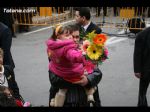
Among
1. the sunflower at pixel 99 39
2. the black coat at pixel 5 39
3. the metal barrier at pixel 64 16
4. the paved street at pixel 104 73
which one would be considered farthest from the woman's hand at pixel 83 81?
the metal barrier at pixel 64 16

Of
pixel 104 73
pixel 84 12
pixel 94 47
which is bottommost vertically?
pixel 104 73

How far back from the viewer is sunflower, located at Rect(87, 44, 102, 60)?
3.49 meters

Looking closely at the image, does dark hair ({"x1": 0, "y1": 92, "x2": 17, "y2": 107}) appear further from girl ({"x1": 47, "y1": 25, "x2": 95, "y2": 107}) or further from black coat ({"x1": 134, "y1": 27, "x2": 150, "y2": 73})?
black coat ({"x1": 134, "y1": 27, "x2": 150, "y2": 73})

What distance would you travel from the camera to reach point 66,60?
3.37 m

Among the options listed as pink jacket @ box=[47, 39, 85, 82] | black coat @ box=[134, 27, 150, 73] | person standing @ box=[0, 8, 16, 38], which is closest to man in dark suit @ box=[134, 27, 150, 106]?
black coat @ box=[134, 27, 150, 73]

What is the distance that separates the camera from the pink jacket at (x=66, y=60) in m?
3.25

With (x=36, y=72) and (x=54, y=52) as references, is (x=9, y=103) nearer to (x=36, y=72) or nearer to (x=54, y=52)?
(x=54, y=52)

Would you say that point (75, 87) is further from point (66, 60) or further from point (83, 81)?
point (66, 60)

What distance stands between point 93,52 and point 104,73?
149 inches

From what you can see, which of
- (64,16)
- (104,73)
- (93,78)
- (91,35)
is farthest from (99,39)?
(64,16)

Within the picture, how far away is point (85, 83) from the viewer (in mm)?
3488

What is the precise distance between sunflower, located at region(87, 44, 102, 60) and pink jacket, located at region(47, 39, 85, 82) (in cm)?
13
